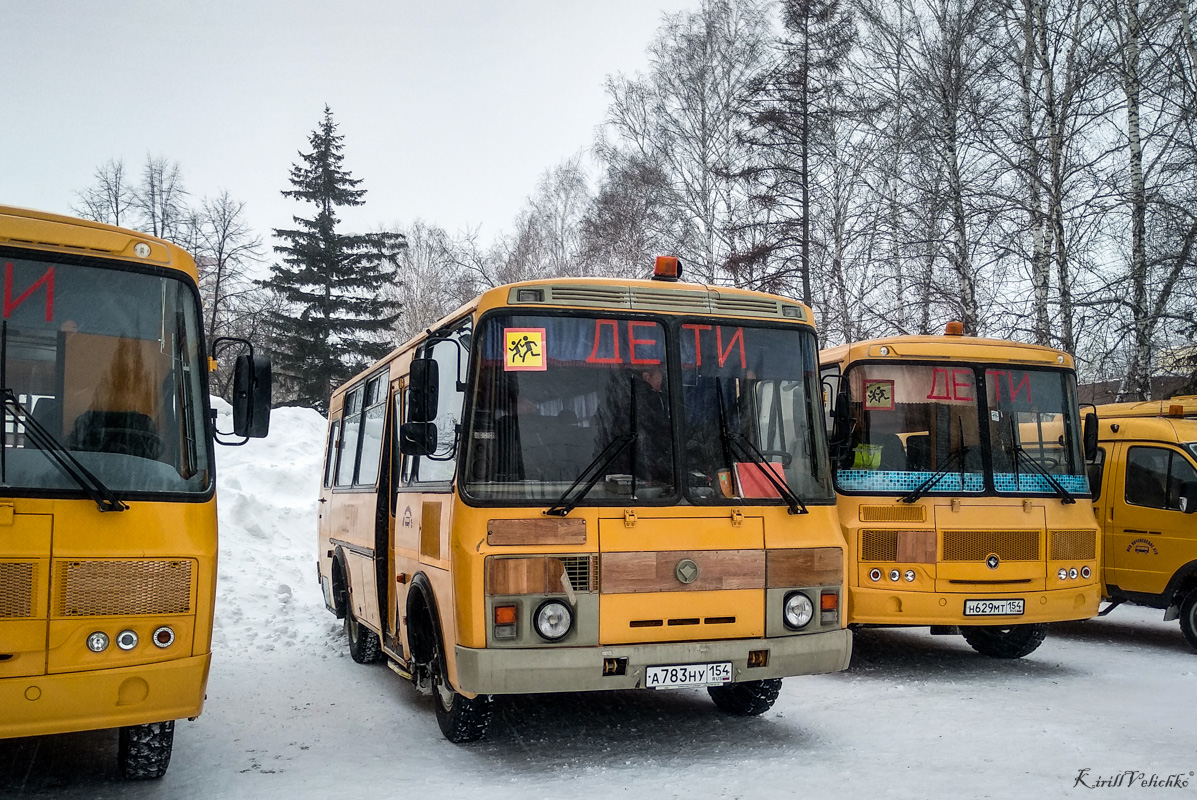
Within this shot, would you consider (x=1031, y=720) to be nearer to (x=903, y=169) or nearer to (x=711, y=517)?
(x=711, y=517)

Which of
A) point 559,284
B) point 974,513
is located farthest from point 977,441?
point 559,284

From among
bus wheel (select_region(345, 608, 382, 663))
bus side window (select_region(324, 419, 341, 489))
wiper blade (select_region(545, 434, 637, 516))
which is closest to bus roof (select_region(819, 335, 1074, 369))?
wiper blade (select_region(545, 434, 637, 516))

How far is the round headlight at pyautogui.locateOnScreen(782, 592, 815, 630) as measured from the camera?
260 inches

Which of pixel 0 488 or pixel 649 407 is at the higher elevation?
pixel 649 407

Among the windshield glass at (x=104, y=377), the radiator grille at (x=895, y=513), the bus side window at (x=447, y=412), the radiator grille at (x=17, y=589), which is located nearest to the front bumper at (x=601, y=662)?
the bus side window at (x=447, y=412)

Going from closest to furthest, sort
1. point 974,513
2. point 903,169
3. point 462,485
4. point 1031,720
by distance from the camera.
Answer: point 462,485, point 1031,720, point 974,513, point 903,169

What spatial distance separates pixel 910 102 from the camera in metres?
22.2

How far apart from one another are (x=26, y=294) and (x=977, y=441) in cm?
752

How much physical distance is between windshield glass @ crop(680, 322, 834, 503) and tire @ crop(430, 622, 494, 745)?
1.88 meters

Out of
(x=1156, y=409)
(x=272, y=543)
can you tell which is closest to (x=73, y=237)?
(x=272, y=543)

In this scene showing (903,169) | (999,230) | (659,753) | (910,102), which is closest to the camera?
(659,753)

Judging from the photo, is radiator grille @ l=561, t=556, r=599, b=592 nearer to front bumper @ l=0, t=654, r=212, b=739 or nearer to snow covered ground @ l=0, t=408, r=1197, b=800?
snow covered ground @ l=0, t=408, r=1197, b=800

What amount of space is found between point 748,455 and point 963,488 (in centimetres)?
348

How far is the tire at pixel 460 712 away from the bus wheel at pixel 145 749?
1648mm
